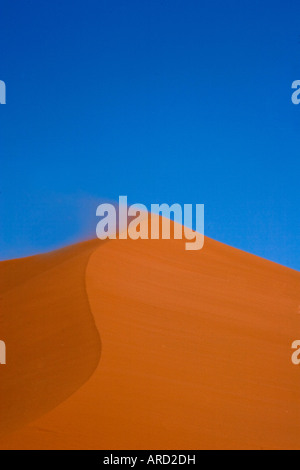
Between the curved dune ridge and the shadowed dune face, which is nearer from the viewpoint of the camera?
the curved dune ridge

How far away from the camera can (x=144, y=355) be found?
990cm

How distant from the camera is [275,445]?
8.84 meters

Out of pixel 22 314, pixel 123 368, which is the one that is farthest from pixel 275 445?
pixel 22 314

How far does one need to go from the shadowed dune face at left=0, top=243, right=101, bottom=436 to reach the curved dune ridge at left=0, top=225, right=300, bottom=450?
0.08 ft

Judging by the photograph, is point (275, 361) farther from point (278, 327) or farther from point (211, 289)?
point (211, 289)

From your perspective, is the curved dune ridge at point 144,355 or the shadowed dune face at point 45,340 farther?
the shadowed dune face at point 45,340

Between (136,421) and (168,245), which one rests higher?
(168,245)

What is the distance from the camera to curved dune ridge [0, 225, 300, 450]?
8.36 meters

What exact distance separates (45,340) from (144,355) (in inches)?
65.8

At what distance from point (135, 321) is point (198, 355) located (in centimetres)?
119

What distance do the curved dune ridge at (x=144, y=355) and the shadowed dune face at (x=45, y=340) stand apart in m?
0.02

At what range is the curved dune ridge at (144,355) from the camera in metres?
8.36

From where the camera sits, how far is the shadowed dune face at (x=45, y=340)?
881 centimetres

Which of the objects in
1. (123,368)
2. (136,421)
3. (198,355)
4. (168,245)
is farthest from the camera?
(168,245)
